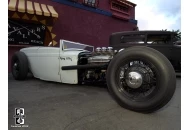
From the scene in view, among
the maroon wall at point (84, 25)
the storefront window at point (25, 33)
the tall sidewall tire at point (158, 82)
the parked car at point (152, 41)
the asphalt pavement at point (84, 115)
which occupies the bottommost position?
the asphalt pavement at point (84, 115)

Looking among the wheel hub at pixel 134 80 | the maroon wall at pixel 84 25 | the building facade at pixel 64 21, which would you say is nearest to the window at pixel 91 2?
the building facade at pixel 64 21

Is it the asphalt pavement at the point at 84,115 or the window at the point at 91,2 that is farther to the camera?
the window at the point at 91,2

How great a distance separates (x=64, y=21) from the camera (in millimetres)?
7469

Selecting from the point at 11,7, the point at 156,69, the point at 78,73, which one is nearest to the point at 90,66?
the point at 78,73

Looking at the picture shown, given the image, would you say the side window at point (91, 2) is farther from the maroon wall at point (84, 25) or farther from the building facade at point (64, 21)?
the maroon wall at point (84, 25)

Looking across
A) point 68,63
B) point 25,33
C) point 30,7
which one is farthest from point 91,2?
point 68,63

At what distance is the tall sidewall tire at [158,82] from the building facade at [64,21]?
330 cm

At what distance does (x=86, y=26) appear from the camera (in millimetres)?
8242

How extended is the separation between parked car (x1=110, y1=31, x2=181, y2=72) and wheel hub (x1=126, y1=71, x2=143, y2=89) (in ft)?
5.73

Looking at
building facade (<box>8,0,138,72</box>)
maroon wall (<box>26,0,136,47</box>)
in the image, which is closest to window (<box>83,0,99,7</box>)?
building facade (<box>8,0,138,72</box>)

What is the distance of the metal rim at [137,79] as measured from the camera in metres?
2.09

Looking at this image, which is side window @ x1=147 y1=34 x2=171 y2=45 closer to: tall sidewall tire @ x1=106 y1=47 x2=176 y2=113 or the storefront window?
tall sidewall tire @ x1=106 y1=47 x2=176 y2=113

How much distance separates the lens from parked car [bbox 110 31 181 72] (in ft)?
12.7
